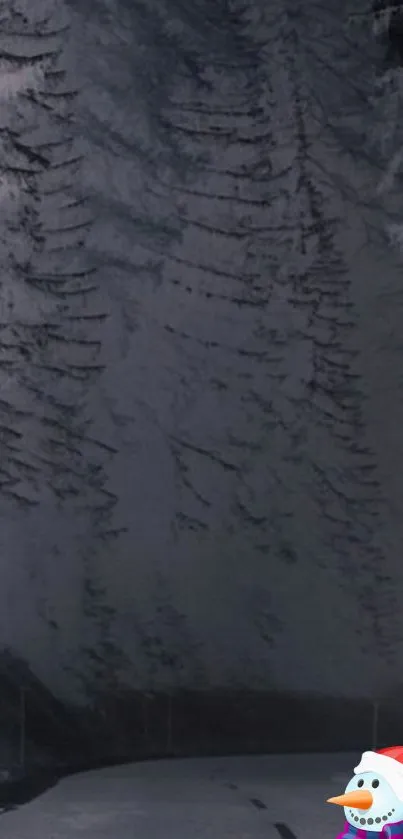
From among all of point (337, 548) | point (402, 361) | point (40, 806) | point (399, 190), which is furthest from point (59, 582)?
point (399, 190)

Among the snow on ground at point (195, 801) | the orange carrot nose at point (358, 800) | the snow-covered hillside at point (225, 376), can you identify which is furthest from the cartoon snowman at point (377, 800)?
the snow-covered hillside at point (225, 376)

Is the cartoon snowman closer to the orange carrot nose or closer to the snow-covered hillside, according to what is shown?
the orange carrot nose

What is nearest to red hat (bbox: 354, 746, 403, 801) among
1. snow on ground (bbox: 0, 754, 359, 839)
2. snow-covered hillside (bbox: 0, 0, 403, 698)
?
snow on ground (bbox: 0, 754, 359, 839)

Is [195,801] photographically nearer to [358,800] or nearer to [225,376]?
[358,800]

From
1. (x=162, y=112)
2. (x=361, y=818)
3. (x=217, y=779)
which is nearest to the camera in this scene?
(x=361, y=818)

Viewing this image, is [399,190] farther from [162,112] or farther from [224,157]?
[162,112]

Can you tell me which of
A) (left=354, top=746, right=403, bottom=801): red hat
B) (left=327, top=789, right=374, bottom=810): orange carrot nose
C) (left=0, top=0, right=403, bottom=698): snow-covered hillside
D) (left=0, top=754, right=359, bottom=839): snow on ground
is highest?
(left=0, top=0, right=403, bottom=698): snow-covered hillside
